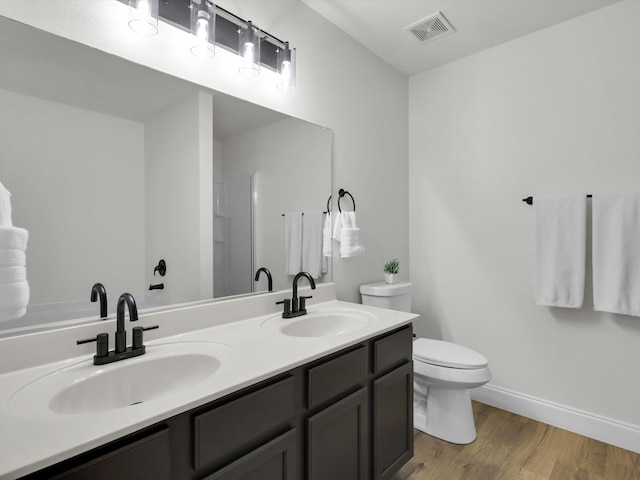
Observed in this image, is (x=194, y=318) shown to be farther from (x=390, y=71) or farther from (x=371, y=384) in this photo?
(x=390, y=71)

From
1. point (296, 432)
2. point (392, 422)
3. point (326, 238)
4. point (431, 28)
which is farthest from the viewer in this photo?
point (431, 28)

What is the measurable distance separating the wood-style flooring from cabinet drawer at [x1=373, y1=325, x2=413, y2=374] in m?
0.67

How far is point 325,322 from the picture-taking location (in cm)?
178

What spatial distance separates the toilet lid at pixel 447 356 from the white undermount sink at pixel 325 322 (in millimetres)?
589

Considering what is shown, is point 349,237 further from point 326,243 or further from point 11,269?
point 11,269

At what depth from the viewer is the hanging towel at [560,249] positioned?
2082 mm

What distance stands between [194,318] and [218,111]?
93 cm

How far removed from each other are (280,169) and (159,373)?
45.3 inches

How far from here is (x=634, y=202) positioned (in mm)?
1920

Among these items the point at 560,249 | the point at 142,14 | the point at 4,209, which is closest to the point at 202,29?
the point at 142,14

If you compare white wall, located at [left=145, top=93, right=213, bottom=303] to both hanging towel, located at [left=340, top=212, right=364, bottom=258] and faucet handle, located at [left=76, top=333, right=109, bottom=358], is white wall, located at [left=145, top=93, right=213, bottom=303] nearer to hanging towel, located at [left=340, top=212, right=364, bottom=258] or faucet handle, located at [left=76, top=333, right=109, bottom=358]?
faucet handle, located at [left=76, top=333, right=109, bottom=358]

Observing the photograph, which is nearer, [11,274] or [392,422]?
[11,274]

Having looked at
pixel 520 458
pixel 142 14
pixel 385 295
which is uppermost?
pixel 142 14

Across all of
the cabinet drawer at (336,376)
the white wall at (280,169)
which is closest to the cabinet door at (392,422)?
the cabinet drawer at (336,376)
